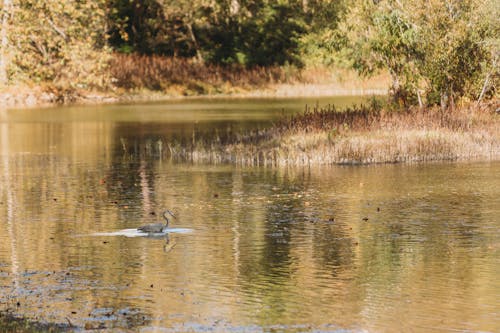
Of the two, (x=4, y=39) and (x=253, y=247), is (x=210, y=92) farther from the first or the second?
(x=253, y=247)

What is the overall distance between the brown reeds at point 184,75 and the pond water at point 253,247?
4035 centimetres

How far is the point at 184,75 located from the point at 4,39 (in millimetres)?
33700

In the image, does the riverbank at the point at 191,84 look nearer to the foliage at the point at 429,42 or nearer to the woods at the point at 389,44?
the woods at the point at 389,44

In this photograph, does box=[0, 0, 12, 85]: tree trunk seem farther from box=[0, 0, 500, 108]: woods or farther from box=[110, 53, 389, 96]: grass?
box=[110, 53, 389, 96]: grass

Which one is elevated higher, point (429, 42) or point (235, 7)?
point (235, 7)

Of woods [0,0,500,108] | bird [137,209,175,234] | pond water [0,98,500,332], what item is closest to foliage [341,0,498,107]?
woods [0,0,500,108]

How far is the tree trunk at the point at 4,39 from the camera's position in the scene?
136 ft

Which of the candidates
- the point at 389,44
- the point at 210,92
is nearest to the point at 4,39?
the point at 389,44

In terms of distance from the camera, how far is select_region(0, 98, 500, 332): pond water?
14188 mm

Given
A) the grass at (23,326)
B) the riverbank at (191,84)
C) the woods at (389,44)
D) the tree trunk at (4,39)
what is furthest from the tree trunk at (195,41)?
the grass at (23,326)

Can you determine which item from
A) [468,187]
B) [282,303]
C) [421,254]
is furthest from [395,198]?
[282,303]

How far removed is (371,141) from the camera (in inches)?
1291

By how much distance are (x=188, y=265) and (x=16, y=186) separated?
12.5 m

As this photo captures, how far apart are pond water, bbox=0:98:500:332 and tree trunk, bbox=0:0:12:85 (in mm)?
8140
